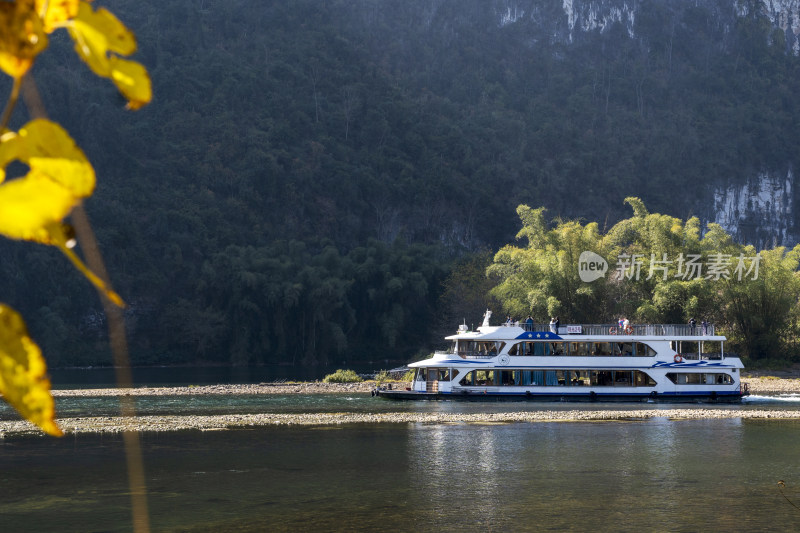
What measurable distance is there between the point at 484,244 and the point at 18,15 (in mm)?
115974

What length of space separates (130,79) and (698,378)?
45.7 metres

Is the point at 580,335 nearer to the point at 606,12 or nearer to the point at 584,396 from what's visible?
the point at 584,396

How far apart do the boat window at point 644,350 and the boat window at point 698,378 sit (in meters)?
1.34

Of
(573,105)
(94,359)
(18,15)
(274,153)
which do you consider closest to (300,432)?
(18,15)

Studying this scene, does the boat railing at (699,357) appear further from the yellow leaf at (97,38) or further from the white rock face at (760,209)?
the white rock face at (760,209)

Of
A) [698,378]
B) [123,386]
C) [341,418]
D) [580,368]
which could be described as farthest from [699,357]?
[123,386]

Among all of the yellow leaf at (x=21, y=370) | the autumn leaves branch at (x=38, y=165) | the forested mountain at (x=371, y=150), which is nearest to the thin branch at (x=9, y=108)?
the autumn leaves branch at (x=38, y=165)

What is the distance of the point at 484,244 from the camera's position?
A: 11612 cm

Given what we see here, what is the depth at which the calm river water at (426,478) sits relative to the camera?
17.5 meters

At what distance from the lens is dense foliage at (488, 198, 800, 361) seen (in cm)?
5809

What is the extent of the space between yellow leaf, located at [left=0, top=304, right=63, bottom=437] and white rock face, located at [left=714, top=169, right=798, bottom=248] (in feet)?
469

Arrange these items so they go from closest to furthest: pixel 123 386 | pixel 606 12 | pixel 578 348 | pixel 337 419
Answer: pixel 337 419 < pixel 578 348 < pixel 123 386 < pixel 606 12

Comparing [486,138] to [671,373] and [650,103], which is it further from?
[671,373]

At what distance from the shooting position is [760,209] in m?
138
